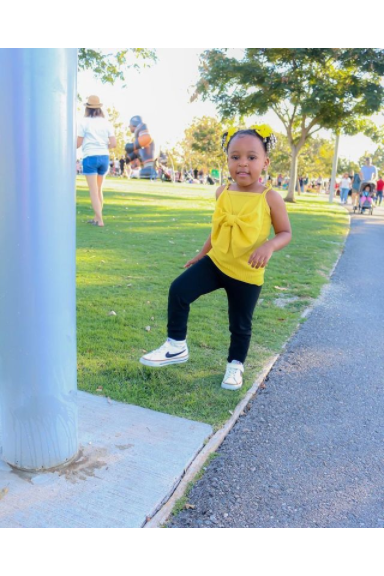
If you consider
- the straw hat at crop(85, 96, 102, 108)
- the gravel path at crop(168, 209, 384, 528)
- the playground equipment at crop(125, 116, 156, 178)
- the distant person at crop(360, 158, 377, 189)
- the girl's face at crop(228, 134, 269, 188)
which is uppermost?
the playground equipment at crop(125, 116, 156, 178)

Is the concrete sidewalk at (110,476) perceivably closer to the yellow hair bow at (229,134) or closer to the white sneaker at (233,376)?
the white sneaker at (233,376)

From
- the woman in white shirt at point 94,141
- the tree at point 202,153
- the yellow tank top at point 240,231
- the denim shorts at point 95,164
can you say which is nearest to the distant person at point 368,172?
the woman in white shirt at point 94,141

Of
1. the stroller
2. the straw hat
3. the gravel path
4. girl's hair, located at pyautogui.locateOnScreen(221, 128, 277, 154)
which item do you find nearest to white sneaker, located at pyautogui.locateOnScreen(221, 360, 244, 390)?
the gravel path

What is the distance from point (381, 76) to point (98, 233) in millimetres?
16803

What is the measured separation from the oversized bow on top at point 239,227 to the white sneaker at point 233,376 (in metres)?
0.67

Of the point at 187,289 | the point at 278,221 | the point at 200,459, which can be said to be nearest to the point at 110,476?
the point at 200,459

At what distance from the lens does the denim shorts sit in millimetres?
7832

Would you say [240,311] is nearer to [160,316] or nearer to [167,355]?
[167,355]

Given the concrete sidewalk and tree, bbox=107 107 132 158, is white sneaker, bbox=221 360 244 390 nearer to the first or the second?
the concrete sidewalk

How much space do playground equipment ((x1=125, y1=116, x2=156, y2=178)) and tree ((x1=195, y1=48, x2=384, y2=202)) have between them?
19573mm

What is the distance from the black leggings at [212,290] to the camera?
2.94m

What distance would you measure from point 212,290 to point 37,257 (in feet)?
4.34

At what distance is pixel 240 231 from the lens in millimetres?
2834

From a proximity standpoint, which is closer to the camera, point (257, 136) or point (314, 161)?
point (257, 136)
